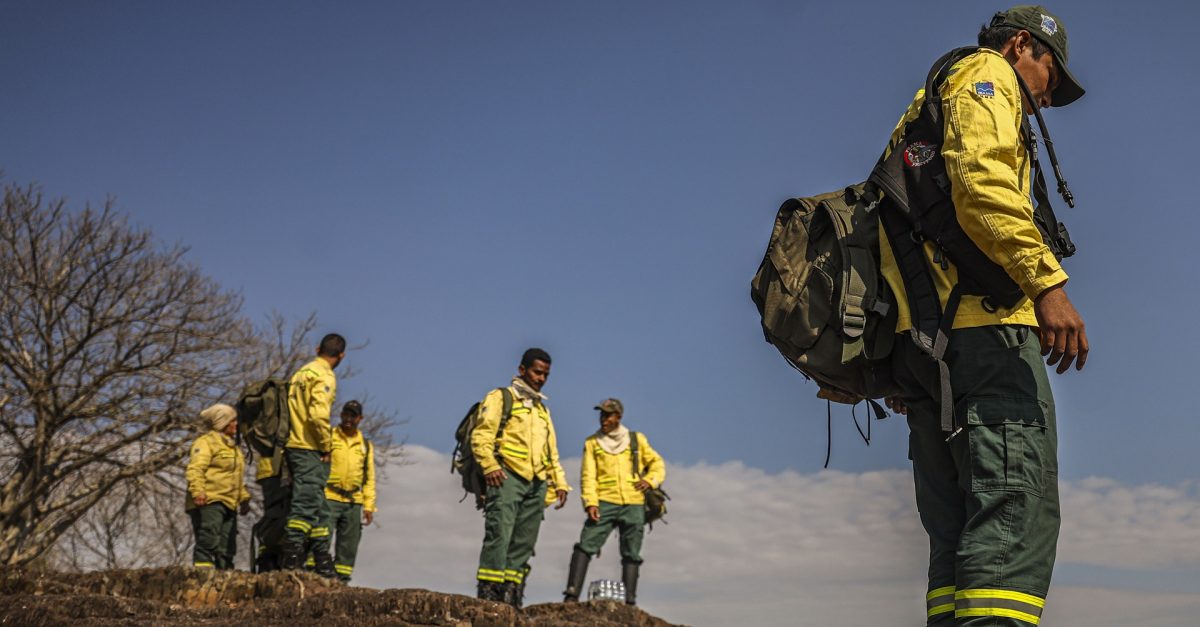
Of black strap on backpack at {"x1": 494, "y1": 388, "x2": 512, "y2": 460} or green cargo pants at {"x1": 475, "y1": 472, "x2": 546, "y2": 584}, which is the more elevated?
black strap on backpack at {"x1": 494, "y1": 388, "x2": 512, "y2": 460}

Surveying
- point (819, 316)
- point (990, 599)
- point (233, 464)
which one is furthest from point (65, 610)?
point (233, 464)

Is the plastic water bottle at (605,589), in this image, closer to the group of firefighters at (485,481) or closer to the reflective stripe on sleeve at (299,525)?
the group of firefighters at (485,481)

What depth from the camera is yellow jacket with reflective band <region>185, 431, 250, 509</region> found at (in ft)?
36.0

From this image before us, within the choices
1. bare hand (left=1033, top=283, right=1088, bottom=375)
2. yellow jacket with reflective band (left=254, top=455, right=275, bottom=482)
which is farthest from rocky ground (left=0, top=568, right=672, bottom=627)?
bare hand (left=1033, top=283, right=1088, bottom=375)

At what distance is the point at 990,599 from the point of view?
8.98 ft

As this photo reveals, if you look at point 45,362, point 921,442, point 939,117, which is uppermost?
point 45,362

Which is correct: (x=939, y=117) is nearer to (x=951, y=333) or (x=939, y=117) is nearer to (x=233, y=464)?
(x=951, y=333)

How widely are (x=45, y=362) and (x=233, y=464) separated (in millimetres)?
9933

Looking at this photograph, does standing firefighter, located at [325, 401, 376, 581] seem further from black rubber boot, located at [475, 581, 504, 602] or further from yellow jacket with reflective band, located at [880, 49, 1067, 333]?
yellow jacket with reflective band, located at [880, 49, 1067, 333]

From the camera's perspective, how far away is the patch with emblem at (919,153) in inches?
126

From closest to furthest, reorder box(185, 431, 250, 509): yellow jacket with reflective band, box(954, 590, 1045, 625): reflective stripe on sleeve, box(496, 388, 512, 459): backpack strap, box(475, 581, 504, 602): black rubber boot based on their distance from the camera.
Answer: box(954, 590, 1045, 625): reflective stripe on sleeve
box(475, 581, 504, 602): black rubber boot
box(496, 388, 512, 459): backpack strap
box(185, 431, 250, 509): yellow jacket with reflective band

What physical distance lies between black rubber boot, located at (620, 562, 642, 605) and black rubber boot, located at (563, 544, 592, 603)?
0.48m

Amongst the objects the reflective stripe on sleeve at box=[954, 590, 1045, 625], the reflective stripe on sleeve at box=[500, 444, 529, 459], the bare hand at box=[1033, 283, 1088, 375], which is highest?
the reflective stripe on sleeve at box=[500, 444, 529, 459]

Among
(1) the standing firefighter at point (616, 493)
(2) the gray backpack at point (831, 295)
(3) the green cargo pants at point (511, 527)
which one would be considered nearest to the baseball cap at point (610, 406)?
(1) the standing firefighter at point (616, 493)
